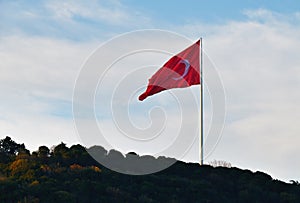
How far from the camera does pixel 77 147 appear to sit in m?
36.1

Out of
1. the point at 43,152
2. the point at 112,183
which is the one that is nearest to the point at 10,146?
the point at 43,152

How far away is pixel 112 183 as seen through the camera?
98.8ft

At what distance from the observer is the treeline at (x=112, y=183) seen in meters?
28.0

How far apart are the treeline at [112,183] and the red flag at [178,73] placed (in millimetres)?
4448

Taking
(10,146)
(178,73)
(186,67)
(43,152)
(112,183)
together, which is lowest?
(112,183)

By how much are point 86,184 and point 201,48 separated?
1261 centimetres

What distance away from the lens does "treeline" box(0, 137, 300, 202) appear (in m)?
28.0

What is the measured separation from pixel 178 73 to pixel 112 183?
8713 mm

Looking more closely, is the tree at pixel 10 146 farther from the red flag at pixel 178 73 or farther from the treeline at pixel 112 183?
the red flag at pixel 178 73

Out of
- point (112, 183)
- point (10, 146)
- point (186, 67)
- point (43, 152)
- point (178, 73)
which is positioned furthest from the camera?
point (10, 146)

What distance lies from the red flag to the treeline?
445cm

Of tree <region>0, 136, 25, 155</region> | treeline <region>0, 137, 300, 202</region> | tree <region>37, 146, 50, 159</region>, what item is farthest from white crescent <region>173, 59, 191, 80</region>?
tree <region>0, 136, 25, 155</region>

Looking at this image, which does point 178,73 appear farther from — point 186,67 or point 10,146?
point 10,146

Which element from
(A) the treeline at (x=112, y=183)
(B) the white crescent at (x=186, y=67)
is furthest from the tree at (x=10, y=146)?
(B) the white crescent at (x=186, y=67)
